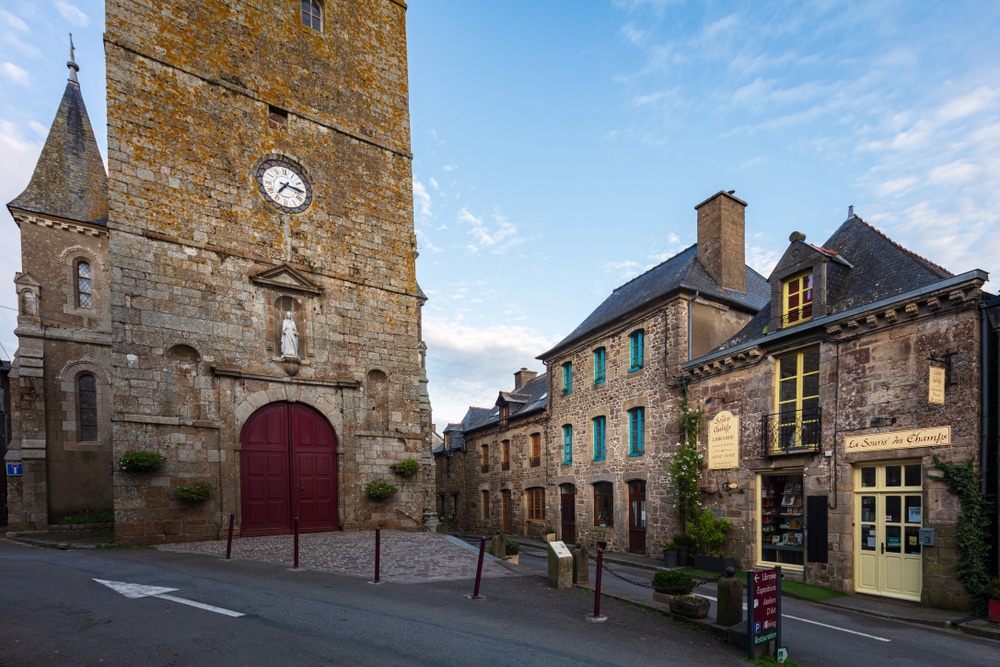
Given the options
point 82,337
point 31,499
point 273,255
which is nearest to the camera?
point 273,255

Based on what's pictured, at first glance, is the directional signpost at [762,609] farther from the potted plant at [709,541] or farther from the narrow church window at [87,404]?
the narrow church window at [87,404]

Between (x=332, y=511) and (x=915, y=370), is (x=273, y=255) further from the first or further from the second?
(x=915, y=370)

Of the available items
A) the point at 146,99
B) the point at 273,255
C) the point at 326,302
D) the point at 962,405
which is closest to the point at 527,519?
the point at 326,302

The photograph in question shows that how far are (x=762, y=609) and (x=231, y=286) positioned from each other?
36.8 ft

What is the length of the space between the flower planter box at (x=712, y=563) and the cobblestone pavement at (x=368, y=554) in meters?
5.10

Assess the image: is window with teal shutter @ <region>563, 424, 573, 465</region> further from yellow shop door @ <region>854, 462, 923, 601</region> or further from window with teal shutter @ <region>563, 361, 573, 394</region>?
yellow shop door @ <region>854, 462, 923, 601</region>

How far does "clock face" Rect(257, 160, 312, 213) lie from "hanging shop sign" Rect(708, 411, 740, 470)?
11176mm

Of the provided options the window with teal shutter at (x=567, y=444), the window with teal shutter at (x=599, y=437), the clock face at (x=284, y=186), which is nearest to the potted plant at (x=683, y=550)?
the window with teal shutter at (x=599, y=437)

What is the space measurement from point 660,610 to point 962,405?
18.8 ft

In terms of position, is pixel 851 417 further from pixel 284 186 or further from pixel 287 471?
pixel 284 186

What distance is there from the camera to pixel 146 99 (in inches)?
424

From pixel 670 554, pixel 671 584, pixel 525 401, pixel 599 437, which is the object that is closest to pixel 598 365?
pixel 599 437

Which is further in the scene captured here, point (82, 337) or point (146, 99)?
point (82, 337)

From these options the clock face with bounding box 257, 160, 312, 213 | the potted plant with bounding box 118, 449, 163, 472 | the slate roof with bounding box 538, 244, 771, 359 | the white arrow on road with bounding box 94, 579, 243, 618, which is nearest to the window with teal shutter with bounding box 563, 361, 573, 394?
the slate roof with bounding box 538, 244, 771, 359
